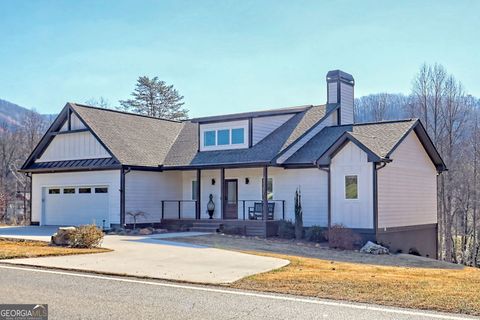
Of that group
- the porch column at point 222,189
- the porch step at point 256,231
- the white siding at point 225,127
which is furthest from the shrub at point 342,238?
the white siding at point 225,127

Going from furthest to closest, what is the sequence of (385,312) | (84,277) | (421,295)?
(84,277) → (421,295) → (385,312)

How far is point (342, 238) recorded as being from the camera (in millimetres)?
21828

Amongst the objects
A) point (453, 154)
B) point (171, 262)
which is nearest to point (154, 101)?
point (453, 154)

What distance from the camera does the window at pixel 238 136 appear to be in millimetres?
28078

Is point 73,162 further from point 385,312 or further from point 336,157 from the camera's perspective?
point 385,312

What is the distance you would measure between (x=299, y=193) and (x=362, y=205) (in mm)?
3325

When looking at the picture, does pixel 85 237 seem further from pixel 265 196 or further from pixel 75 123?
pixel 75 123

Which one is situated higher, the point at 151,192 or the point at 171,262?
the point at 151,192

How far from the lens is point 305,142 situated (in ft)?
88.5

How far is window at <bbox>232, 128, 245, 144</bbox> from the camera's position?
28078 millimetres

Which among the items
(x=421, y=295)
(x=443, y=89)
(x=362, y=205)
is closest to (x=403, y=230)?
(x=362, y=205)

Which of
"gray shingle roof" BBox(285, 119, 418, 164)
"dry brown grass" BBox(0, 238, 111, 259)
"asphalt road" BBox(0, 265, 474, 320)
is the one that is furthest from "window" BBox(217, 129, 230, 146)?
"asphalt road" BBox(0, 265, 474, 320)

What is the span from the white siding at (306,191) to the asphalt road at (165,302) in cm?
1392

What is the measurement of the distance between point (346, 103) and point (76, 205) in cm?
1446
